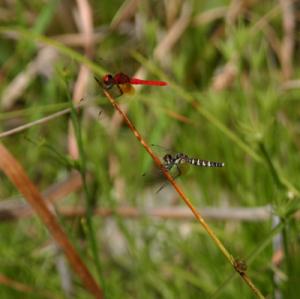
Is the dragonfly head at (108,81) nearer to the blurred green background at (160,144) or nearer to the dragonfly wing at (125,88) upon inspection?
the dragonfly wing at (125,88)

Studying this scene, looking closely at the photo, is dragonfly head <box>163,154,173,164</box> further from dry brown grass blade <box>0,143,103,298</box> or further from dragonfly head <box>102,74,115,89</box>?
dry brown grass blade <box>0,143,103,298</box>

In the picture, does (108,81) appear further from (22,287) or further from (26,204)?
(26,204)

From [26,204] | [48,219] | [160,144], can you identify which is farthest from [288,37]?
[48,219]

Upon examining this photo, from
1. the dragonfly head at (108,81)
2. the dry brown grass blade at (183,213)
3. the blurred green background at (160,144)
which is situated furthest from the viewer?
the dry brown grass blade at (183,213)

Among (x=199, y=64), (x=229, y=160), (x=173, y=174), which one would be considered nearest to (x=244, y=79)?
(x=199, y=64)

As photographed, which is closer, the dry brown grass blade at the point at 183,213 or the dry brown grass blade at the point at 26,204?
the dry brown grass blade at the point at 183,213

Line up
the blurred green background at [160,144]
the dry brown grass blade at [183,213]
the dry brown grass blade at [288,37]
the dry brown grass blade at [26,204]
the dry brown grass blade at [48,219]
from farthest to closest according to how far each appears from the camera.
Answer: the dry brown grass blade at [288,37] → the dry brown grass blade at [26,204] → the dry brown grass blade at [183,213] → the blurred green background at [160,144] → the dry brown grass blade at [48,219]

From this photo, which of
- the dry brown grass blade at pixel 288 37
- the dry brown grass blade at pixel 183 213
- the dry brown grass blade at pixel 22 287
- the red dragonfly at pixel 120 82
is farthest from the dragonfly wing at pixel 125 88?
the dry brown grass blade at pixel 288 37
